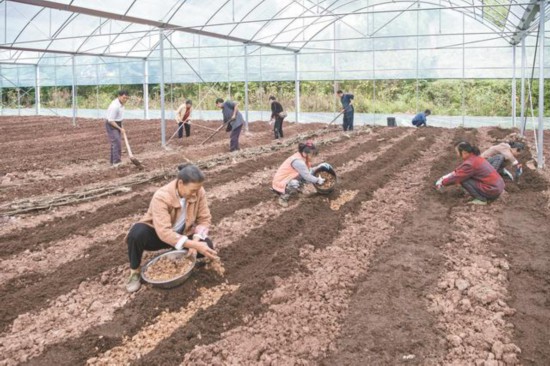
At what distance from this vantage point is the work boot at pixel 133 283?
421cm

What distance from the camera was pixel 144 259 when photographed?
489 cm

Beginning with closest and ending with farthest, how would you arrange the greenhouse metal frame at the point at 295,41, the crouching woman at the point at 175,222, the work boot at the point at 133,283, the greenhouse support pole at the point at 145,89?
the crouching woman at the point at 175,222, the work boot at the point at 133,283, the greenhouse metal frame at the point at 295,41, the greenhouse support pole at the point at 145,89

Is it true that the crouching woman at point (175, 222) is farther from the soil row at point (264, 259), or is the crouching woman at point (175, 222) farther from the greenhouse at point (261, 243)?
the soil row at point (264, 259)

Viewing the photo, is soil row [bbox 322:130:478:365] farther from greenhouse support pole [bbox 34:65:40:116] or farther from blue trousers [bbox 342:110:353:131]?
greenhouse support pole [bbox 34:65:40:116]

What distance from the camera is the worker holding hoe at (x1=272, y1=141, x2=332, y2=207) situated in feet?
22.2

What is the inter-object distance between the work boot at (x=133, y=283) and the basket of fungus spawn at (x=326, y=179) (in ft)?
11.2

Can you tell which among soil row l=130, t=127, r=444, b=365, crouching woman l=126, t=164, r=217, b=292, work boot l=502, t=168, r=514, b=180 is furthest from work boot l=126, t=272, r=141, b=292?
work boot l=502, t=168, r=514, b=180

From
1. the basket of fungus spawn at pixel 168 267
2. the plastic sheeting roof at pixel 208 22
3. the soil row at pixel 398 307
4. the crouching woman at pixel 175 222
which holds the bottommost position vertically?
the soil row at pixel 398 307

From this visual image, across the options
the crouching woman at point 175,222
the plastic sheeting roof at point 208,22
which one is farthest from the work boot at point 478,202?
the plastic sheeting roof at point 208,22

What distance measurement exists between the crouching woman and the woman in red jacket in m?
3.90

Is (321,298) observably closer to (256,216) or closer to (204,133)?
(256,216)

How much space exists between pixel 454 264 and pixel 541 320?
1151 mm

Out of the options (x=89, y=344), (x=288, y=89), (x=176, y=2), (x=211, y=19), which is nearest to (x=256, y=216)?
(x=89, y=344)

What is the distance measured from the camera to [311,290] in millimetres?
4160
